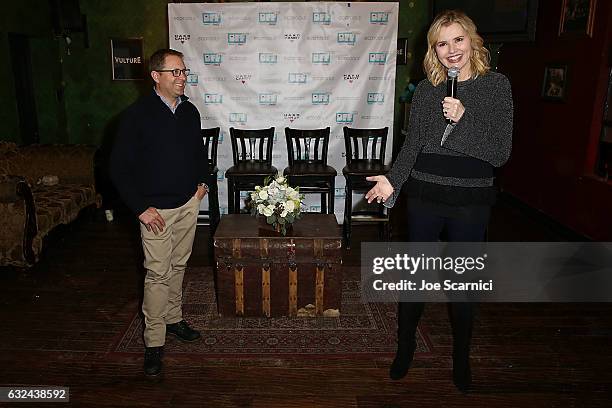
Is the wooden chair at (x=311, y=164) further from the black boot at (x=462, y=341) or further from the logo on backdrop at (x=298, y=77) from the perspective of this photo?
the black boot at (x=462, y=341)

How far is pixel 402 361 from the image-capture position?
291 centimetres

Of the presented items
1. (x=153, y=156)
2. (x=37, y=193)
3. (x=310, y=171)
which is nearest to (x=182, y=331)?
(x=153, y=156)

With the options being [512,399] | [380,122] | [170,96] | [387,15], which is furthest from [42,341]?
[387,15]

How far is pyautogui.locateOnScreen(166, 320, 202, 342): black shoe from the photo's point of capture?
11.1 ft

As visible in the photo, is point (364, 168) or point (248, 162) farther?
point (248, 162)

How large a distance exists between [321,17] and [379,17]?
25.0 inches

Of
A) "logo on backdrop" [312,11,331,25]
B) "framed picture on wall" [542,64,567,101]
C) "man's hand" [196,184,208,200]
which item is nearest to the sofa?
"man's hand" [196,184,208,200]

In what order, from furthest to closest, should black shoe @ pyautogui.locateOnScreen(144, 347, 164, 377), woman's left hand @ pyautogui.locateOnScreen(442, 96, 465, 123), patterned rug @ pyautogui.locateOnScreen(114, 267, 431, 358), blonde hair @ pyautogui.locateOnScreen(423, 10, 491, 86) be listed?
patterned rug @ pyautogui.locateOnScreen(114, 267, 431, 358) → black shoe @ pyautogui.locateOnScreen(144, 347, 164, 377) → blonde hair @ pyautogui.locateOnScreen(423, 10, 491, 86) → woman's left hand @ pyautogui.locateOnScreen(442, 96, 465, 123)

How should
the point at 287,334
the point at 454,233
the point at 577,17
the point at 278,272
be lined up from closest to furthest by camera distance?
1. the point at 454,233
2. the point at 287,334
3. the point at 278,272
4. the point at 577,17

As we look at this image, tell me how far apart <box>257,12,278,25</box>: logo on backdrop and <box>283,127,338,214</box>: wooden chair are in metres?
1.21

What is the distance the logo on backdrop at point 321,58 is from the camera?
585 cm

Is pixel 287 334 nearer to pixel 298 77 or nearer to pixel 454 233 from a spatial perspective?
pixel 454 233

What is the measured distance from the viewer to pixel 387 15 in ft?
18.8

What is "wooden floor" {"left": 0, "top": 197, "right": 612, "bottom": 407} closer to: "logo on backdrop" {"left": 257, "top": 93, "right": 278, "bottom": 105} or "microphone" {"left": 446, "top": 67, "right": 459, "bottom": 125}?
"microphone" {"left": 446, "top": 67, "right": 459, "bottom": 125}
